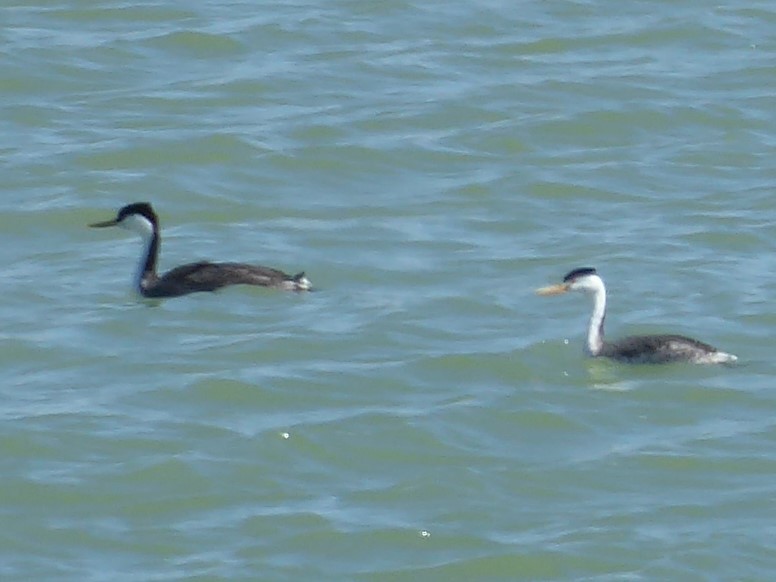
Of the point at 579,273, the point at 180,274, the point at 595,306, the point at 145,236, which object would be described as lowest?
the point at 180,274

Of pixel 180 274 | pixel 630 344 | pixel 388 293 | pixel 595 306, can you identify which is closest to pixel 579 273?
pixel 595 306

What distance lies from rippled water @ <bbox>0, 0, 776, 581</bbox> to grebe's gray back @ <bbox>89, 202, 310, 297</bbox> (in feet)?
0.46

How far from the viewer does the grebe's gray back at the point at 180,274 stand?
17.4m

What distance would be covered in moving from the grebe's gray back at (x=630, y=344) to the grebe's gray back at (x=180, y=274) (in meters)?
1.92

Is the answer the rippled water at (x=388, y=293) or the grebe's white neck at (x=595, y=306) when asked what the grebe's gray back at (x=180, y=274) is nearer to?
the rippled water at (x=388, y=293)

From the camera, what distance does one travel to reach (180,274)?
17.8m

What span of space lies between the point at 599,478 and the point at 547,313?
11.3 feet

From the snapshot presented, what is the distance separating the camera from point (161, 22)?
78.1 ft

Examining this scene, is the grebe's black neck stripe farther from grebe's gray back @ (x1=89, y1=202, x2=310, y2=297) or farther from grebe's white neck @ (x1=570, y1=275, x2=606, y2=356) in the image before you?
grebe's gray back @ (x1=89, y1=202, x2=310, y2=297)

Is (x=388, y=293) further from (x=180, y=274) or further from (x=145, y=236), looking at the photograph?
(x=145, y=236)

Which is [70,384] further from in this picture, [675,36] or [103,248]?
[675,36]

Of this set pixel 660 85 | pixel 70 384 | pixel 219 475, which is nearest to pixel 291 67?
pixel 660 85

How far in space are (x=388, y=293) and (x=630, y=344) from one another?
2.05 m

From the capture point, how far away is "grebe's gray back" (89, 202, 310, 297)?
17.4 m
